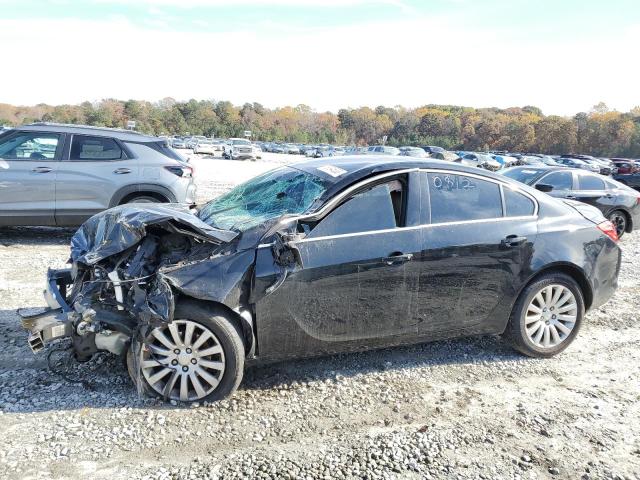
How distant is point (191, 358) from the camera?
3490 millimetres

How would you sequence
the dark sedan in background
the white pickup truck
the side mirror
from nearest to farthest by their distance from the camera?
1. the side mirror
2. the dark sedan in background
3. the white pickup truck

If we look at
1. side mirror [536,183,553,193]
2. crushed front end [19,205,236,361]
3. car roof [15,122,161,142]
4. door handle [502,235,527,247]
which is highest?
car roof [15,122,161,142]

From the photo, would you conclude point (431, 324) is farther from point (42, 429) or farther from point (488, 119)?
point (488, 119)

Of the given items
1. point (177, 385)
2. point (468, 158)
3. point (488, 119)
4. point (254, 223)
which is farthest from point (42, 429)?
point (488, 119)

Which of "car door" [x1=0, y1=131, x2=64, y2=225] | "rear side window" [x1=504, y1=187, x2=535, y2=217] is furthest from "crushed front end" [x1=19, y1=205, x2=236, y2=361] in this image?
"car door" [x1=0, y1=131, x2=64, y2=225]

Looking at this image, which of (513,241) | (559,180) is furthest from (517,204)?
(559,180)

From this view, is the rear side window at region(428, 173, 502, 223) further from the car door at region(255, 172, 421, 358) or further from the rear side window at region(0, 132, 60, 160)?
the rear side window at region(0, 132, 60, 160)

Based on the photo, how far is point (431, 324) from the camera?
4105 millimetres

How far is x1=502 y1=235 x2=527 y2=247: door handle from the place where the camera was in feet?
14.0

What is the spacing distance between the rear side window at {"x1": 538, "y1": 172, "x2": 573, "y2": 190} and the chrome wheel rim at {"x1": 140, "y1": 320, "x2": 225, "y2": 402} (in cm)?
869

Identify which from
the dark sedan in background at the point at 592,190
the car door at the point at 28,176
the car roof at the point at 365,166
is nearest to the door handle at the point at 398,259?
the car roof at the point at 365,166

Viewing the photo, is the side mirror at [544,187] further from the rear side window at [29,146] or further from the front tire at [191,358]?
the rear side window at [29,146]

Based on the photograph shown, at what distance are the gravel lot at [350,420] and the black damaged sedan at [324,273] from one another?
277mm

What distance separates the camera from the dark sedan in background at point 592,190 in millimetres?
10430
